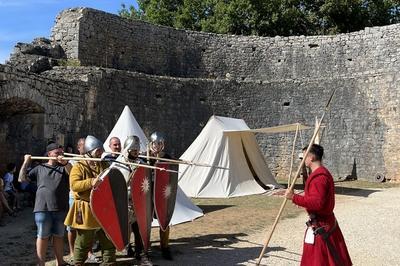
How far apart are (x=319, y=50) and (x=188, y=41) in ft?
15.5

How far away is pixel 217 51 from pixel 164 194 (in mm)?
13374

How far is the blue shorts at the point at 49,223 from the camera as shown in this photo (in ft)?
15.5

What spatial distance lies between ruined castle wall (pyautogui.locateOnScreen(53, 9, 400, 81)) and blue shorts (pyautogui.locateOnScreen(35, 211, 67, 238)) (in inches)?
427

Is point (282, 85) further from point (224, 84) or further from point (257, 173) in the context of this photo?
point (257, 173)

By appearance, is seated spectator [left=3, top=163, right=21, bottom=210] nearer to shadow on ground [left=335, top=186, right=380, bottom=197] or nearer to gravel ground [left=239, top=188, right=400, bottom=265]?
gravel ground [left=239, top=188, right=400, bottom=265]

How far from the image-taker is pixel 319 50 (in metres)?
17.3

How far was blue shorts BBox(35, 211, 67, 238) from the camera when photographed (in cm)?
472

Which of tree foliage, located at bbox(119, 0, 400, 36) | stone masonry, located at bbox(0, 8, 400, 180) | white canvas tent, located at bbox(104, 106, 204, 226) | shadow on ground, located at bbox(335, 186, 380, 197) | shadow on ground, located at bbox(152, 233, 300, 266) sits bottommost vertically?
shadow on ground, located at bbox(152, 233, 300, 266)

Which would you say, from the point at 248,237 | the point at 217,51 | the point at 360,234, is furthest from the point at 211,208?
the point at 217,51

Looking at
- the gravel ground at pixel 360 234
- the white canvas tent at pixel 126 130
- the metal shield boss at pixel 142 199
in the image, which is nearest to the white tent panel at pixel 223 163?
the gravel ground at pixel 360 234

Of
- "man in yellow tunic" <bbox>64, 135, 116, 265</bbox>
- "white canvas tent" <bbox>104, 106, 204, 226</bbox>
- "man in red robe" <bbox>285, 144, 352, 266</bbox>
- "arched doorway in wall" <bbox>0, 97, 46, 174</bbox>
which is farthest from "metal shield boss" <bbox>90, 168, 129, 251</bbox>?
"arched doorway in wall" <bbox>0, 97, 46, 174</bbox>

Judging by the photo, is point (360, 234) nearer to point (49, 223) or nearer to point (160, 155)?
point (160, 155)

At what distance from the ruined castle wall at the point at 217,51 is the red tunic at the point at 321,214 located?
486 inches

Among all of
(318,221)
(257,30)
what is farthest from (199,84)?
(318,221)
